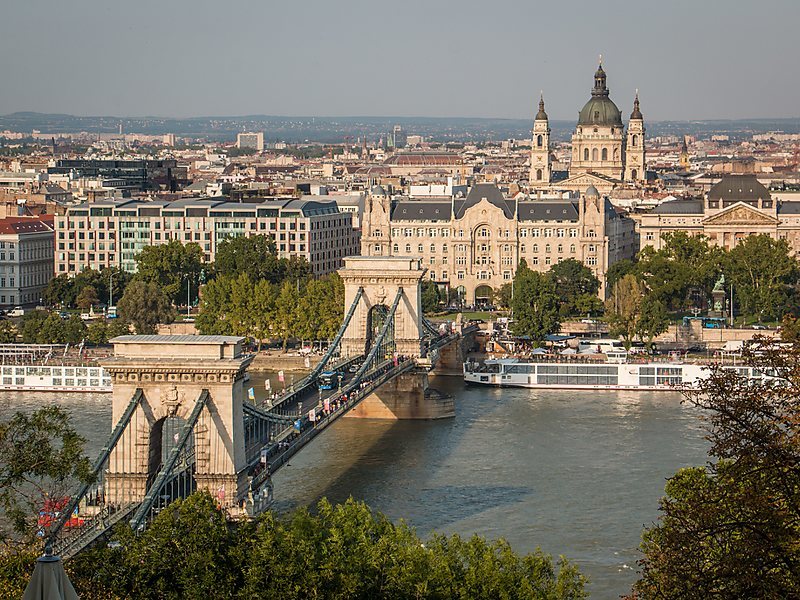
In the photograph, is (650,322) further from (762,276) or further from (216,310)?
(216,310)

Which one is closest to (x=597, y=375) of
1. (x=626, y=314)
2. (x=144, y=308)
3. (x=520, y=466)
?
(x=626, y=314)

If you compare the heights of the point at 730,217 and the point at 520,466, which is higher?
the point at 730,217

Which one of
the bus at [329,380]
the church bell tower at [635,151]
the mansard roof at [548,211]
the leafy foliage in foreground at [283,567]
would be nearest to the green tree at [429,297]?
the mansard roof at [548,211]

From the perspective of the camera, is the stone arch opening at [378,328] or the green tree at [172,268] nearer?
the stone arch opening at [378,328]

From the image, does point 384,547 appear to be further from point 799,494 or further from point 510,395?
point 510,395

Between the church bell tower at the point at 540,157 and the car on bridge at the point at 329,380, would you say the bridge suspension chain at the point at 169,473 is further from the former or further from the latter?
the church bell tower at the point at 540,157

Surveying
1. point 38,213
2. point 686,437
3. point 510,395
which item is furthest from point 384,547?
point 38,213
